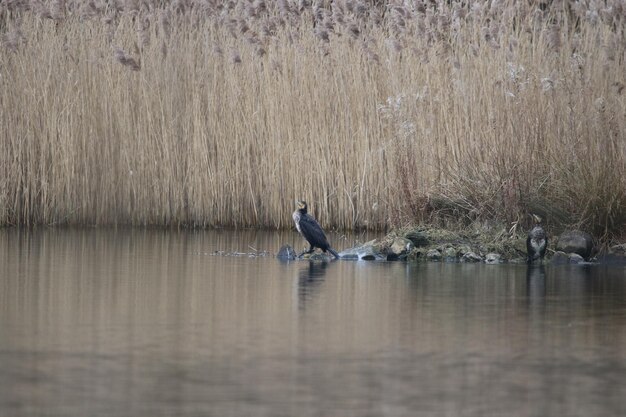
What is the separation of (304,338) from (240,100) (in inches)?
288

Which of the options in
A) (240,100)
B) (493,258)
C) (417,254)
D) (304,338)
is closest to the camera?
(304,338)

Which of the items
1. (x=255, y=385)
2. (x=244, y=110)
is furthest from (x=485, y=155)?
(x=255, y=385)

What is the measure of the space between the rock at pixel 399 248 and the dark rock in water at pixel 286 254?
735mm

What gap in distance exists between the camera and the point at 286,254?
32.6 feet

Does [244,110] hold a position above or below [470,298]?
above

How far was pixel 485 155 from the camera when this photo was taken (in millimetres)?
10961

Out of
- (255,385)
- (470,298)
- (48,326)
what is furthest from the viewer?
(470,298)

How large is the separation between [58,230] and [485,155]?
3989mm

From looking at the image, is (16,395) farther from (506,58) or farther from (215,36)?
(215,36)

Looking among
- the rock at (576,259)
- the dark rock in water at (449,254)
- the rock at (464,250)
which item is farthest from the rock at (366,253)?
the rock at (576,259)

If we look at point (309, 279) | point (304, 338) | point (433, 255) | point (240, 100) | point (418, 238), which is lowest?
point (304, 338)

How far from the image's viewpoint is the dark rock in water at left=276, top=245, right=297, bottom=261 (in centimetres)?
992

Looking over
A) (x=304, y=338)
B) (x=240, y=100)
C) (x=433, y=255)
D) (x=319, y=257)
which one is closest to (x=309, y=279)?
(x=319, y=257)

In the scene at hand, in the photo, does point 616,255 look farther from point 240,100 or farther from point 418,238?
point 240,100
